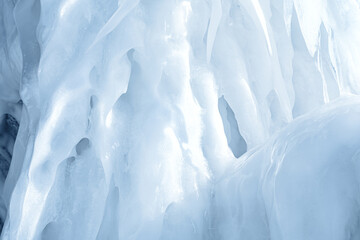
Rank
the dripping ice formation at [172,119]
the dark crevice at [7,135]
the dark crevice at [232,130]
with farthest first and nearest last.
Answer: the dark crevice at [7,135] < the dark crevice at [232,130] < the dripping ice formation at [172,119]

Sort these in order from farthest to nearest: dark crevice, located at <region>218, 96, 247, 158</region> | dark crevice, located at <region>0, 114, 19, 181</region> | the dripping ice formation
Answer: dark crevice, located at <region>0, 114, 19, 181</region> → dark crevice, located at <region>218, 96, 247, 158</region> → the dripping ice formation

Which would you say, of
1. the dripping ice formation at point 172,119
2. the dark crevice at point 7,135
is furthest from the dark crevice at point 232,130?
the dark crevice at point 7,135

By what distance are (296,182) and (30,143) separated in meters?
0.90

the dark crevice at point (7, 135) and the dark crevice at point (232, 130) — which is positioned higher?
the dark crevice at point (7, 135)

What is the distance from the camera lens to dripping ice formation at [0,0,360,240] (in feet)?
3.91

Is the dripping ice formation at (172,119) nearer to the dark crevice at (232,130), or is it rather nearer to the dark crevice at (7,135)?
the dark crevice at (232,130)

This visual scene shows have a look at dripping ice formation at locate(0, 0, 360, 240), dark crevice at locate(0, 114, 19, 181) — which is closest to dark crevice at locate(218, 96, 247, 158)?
dripping ice formation at locate(0, 0, 360, 240)

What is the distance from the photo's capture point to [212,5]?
63.6 inches

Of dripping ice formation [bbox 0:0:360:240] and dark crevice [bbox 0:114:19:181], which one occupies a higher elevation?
dark crevice [bbox 0:114:19:181]

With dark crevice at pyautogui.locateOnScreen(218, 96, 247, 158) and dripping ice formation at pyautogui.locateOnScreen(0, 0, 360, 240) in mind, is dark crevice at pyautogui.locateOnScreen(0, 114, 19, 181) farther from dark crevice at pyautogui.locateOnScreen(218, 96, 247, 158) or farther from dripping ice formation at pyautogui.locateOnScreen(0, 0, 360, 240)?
dark crevice at pyautogui.locateOnScreen(218, 96, 247, 158)

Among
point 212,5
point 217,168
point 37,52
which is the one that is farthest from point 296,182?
point 37,52

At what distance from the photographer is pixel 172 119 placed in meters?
1.48

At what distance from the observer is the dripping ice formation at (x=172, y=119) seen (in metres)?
1.19

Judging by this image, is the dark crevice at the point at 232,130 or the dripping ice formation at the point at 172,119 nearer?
the dripping ice formation at the point at 172,119
